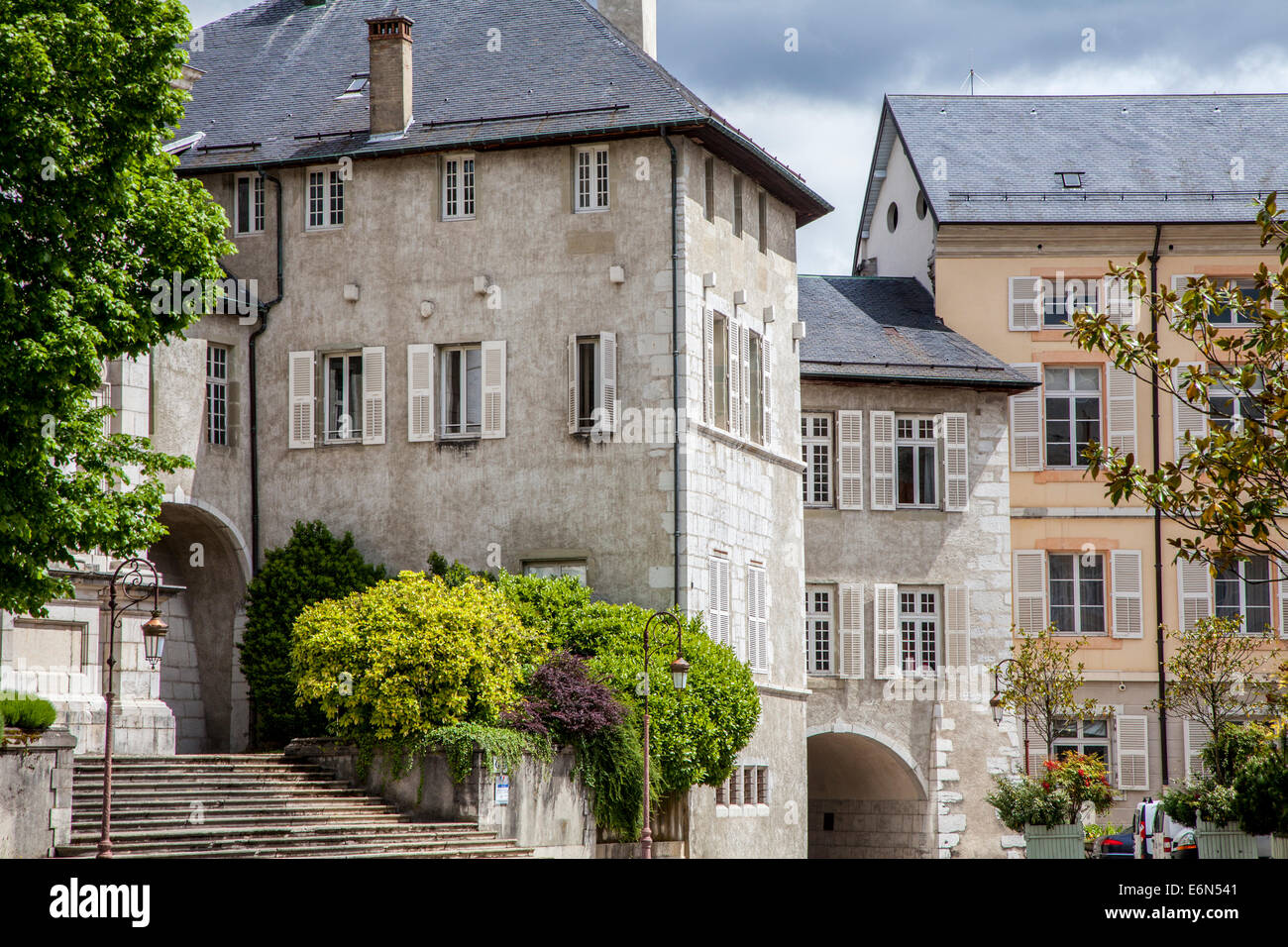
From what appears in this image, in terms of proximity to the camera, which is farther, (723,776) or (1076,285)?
(1076,285)

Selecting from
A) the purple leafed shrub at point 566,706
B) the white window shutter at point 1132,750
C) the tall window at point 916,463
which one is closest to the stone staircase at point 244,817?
the purple leafed shrub at point 566,706

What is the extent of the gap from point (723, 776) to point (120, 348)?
11.9 m

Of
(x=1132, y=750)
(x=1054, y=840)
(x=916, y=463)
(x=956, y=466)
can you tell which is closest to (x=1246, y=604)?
(x=1132, y=750)

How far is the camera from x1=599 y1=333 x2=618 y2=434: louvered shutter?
97.5 feet

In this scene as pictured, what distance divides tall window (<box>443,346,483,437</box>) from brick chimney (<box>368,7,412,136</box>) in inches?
155

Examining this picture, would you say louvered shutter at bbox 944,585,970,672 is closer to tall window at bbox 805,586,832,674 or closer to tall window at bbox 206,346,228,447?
tall window at bbox 805,586,832,674

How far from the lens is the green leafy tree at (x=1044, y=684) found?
34.9m

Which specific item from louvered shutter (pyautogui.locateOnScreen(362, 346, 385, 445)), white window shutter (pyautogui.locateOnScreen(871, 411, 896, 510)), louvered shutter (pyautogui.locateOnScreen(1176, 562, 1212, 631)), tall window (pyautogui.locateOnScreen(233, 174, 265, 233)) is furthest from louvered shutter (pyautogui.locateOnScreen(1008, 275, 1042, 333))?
tall window (pyautogui.locateOnScreen(233, 174, 265, 233))

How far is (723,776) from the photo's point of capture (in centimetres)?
2861

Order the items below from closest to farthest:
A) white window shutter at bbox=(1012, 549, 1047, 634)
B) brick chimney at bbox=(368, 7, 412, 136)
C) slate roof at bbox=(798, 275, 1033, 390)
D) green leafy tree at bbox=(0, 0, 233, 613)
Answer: green leafy tree at bbox=(0, 0, 233, 613) < brick chimney at bbox=(368, 7, 412, 136) < slate roof at bbox=(798, 275, 1033, 390) < white window shutter at bbox=(1012, 549, 1047, 634)

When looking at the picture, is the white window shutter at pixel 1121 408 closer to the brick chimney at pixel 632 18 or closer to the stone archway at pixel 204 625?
the brick chimney at pixel 632 18

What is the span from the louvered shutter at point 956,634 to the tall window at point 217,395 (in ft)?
48.9
